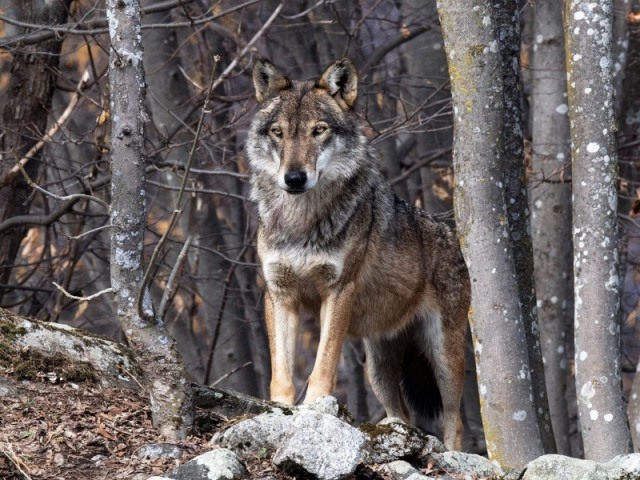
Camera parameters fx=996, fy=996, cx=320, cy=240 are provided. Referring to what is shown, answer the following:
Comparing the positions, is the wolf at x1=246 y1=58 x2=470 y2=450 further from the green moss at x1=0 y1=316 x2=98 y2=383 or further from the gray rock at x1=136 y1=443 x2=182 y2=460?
the gray rock at x1=136 y1=443 x2=182 y2=460

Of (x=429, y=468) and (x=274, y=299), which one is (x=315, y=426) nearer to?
(x=429, y=468)

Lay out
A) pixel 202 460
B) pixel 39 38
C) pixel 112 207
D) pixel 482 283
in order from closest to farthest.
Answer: pixel 202 460 → pixel 112 207 → pixel 482 283 → pixel 39 38

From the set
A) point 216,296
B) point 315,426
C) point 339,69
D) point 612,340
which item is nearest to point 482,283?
point 612,340

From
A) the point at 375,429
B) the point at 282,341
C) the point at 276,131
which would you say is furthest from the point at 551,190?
the point at 375,429

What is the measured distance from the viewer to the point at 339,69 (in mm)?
7125

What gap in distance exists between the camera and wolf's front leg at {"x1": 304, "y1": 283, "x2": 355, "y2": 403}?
21.9 feet

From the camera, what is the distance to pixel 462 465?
544cm

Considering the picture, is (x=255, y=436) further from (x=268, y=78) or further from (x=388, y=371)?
(x=388, y=371)

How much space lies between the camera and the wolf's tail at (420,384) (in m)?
8.12

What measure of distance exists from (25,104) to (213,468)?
6.21m

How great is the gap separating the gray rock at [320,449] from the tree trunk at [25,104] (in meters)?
5.72

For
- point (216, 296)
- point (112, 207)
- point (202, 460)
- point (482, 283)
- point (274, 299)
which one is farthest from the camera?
point (216, 296)

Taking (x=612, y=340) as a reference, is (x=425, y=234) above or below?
above

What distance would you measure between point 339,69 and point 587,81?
172 cm
